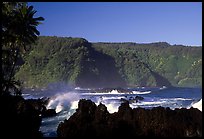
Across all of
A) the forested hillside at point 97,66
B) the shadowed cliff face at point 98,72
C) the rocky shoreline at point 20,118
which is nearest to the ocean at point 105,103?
the rocky shoreline at point 20,118

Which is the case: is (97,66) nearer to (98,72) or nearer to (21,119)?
(98,72)

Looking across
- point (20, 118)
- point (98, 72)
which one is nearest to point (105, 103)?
point (20, 118)

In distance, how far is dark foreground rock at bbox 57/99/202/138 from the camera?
1096 cm

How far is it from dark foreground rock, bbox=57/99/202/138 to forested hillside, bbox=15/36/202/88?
294 ft

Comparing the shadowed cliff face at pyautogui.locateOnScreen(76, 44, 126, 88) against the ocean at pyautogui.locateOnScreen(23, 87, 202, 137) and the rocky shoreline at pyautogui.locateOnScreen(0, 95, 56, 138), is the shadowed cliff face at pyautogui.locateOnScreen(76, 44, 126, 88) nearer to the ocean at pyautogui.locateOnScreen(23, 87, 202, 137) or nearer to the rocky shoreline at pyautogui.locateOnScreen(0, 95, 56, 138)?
the ocean at pyautogui.locateOnScreen(23, 87, 202, 137)

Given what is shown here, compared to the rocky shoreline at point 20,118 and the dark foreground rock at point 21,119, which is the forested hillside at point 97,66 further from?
the dark foreground rock at point 21,119

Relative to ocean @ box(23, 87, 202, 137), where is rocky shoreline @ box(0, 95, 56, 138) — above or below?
below

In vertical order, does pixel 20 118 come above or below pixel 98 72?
below

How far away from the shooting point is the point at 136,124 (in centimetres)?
1236

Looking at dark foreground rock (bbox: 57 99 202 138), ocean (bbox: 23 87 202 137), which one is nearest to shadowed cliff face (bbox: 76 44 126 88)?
ocean (bbox: 23 87 202 137)

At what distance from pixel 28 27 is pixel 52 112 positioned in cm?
645

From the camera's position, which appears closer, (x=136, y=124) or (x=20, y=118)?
(x=20, y=118)

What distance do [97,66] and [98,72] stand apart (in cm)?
398

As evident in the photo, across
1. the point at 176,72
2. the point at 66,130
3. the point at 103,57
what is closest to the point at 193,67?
the point at 176,72
